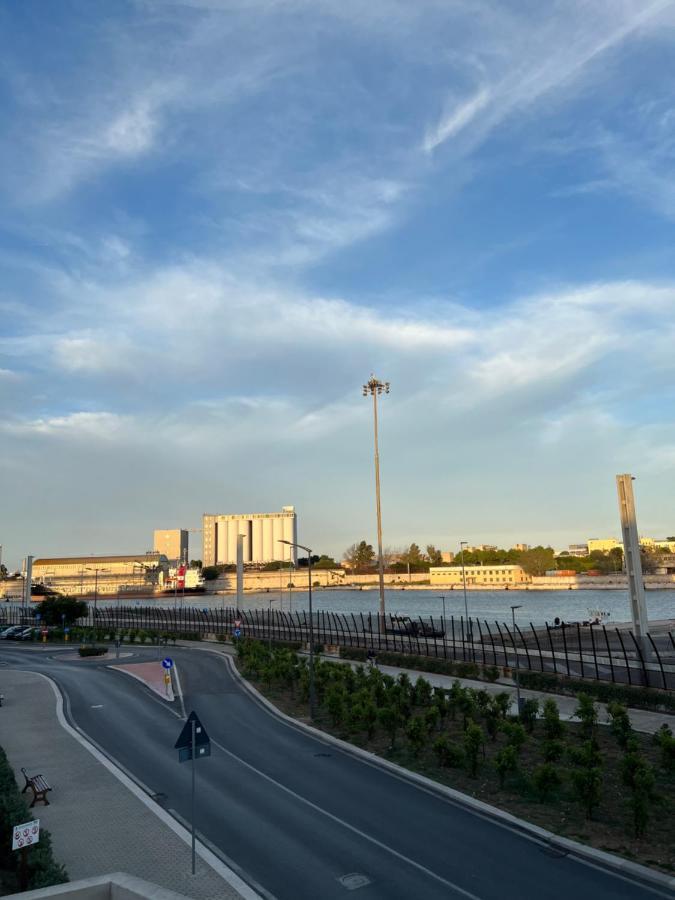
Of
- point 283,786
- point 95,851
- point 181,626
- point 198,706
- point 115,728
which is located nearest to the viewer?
Result: point 95,851

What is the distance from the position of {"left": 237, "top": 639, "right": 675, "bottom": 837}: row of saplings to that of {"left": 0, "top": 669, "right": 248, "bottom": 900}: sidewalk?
960 centimetres

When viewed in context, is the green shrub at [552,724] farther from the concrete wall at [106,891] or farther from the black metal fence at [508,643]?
the concrete wall at [106,891]

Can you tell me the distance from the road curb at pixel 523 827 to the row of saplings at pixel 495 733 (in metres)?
1.28

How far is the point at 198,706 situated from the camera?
35.6m

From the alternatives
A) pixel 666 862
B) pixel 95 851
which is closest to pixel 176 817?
pixel 95 851

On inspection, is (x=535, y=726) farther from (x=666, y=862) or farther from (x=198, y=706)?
(x=198, y=706)

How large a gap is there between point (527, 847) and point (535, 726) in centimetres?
1305

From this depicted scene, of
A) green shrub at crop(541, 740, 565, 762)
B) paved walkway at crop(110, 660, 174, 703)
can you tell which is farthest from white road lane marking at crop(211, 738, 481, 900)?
paved walkway at crop(110, 660, 174, 703)

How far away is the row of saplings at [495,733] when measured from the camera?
59.9 ft

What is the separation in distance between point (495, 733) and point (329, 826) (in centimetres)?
1140

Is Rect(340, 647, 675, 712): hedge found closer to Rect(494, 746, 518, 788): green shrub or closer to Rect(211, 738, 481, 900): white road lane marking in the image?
Rect(494, 746, 518, 788): green shrub

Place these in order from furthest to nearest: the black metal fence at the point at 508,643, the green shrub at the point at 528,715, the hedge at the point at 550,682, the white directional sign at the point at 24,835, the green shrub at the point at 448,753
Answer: the black metal fence at the point at 508,643 < the hedge at the point at 550,682 < the green shrub at the point at 528,715 < the green shrub at the point at 448,753 < the white directional sign at the point at 24,835

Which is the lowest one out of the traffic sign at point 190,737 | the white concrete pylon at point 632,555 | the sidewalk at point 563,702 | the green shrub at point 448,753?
the sidewalk at point 563,702

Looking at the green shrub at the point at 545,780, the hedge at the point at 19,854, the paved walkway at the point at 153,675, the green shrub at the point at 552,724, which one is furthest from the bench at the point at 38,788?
the paved walkway at the point at 153,675
